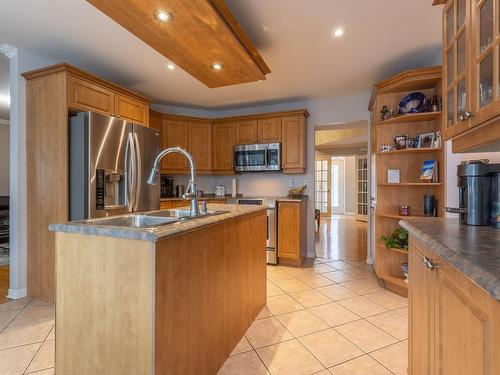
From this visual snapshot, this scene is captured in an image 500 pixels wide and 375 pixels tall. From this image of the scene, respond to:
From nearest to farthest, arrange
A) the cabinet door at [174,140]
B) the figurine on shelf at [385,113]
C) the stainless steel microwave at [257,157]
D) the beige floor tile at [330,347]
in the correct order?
the beige floor tile at [330,347]
the figurine on shelf at [385,113]
the stainless steel microwave at [257,157]
the cabinet door at [174,140]

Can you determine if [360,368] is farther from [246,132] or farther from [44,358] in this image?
[246,132]

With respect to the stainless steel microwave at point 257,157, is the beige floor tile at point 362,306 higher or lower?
lower

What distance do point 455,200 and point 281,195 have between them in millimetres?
2525

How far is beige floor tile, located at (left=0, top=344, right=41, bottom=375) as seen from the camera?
1628 mm

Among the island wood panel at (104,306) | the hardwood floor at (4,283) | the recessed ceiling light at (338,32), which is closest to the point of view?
the island wood panel at (104,306)

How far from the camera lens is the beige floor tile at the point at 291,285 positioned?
2.92m

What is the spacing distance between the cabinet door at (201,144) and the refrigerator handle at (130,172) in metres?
1.62

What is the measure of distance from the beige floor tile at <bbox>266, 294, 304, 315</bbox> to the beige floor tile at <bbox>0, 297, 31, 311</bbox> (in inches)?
90.8

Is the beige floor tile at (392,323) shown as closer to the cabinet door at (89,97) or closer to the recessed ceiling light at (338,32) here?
the recessed ceiling light at (338,32)

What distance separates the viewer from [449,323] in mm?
852

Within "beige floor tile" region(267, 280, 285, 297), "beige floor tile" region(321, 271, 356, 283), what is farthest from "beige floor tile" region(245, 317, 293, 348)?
"beige floor tile" region(321, 271, 356, 283)

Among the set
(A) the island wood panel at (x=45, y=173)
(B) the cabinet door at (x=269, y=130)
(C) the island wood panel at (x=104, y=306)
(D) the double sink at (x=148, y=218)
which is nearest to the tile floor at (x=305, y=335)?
(A) the island wood panel at (x=45, y=173)

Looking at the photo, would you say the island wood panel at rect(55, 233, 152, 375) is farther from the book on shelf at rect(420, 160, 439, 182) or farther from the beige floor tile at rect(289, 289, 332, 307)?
the book on shelf at rect(420, 160, 439, 182)

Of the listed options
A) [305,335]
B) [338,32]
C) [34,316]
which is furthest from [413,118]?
[34,316]
